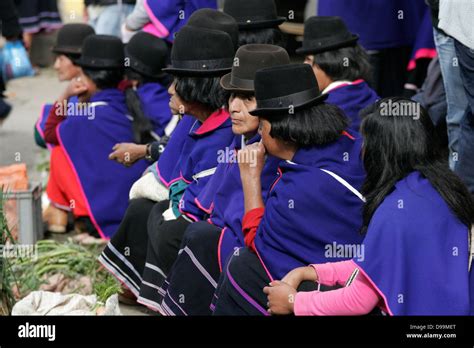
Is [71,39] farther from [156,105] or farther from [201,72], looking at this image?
[201,72]

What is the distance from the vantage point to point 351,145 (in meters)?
3.97

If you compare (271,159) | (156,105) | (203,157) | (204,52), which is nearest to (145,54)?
(156,105)

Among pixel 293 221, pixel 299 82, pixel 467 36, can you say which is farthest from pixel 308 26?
pixel 293 221

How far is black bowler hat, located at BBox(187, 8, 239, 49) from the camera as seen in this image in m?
4.96

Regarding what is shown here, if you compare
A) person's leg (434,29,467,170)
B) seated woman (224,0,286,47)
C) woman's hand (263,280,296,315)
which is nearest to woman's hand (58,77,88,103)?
seated woman (224,0,286,47)

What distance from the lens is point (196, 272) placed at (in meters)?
4.31

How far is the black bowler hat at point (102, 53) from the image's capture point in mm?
5961

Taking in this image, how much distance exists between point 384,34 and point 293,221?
118 inches

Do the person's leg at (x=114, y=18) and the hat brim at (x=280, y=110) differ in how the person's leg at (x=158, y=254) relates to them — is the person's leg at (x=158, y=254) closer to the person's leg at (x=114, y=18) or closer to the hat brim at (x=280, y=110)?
the hat brim at (x=280, y=110)

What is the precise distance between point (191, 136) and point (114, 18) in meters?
3.72

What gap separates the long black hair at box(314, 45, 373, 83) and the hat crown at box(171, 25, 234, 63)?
2.79ft

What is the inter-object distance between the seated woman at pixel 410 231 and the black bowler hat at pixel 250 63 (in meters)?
0.84

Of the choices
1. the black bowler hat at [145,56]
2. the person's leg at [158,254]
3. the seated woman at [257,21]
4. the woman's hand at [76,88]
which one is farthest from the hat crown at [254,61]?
the woman's hand at [76,88]

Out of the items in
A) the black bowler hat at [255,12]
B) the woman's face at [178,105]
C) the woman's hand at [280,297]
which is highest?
the black bowler hat at [255,12]
